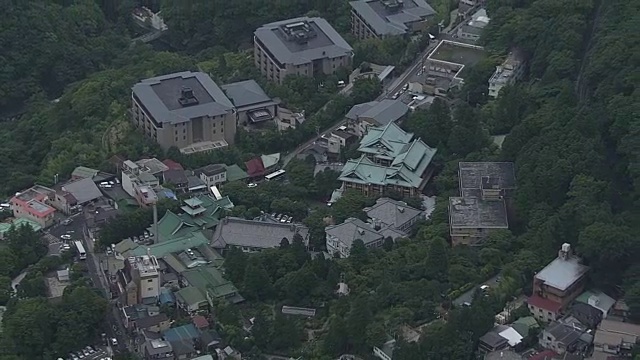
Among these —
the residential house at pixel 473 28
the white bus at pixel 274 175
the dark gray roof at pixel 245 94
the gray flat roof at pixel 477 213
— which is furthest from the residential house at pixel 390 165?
the residential house at pixel 473 28

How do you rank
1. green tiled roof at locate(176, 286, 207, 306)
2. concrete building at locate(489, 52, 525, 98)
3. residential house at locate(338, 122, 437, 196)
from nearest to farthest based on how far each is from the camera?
green tiled roof at locate(176, 286, 207, 306) → residential house at locate(338, 122, 437, 196) → concrete building at locate(489, 52, 525, 98)

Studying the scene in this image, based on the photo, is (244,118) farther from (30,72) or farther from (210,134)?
(30,72)

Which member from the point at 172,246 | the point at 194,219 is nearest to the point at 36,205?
the point at 194,219

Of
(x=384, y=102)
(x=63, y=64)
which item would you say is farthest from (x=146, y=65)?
(x=384, y=102)

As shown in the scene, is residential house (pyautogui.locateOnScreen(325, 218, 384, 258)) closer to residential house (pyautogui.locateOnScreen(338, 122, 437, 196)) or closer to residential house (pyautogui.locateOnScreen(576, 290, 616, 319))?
residential house (pyautogui.locateOnScreen(338, 122, 437, 196))

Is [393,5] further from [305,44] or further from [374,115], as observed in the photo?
[374,115]

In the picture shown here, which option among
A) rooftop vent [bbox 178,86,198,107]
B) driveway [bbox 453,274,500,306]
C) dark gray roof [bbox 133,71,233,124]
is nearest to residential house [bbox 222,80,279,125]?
dark gray roof [bbox 133,71,233,124]
